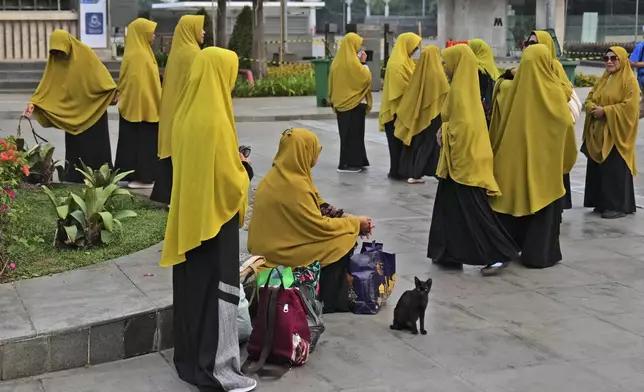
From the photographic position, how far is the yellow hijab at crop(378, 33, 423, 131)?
1170 cm

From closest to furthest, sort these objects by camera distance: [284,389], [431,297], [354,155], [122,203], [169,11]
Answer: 1. [284,389]
2. [431,297]
3. [122,203]
4. [354,155]
5. [169,11]

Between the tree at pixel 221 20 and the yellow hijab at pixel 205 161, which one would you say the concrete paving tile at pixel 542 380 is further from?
the tree at pixel 221 20

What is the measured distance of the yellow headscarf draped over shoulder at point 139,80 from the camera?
10.0 metres

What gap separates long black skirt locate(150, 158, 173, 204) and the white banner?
46.0 ft

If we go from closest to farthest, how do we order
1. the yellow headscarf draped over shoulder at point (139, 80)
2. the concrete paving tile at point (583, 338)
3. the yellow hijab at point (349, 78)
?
1. the concrete paving tile at point (583, 338)
2. the yellow headscarf draped over shoulder at point (139, 80)
3. the yellow hijab at point (349, 78)

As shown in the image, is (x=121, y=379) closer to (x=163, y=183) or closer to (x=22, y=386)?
(x=22, y=386)

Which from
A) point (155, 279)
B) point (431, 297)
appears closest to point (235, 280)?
point (155, 279)

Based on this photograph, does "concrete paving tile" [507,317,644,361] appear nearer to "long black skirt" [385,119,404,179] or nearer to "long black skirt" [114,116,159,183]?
"long black skirt" [114,116,159,183]

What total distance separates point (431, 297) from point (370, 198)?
3.90m

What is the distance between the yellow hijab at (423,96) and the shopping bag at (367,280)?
5.14 metres

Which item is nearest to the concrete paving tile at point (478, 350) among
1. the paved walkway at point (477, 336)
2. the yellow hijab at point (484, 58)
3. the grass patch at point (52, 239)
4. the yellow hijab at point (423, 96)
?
the paved walkway at point (477, 336)

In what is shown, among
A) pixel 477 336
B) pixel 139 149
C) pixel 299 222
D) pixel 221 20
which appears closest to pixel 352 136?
pixel 139 149

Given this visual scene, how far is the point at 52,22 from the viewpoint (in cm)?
2248

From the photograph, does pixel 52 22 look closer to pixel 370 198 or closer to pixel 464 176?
pixel 370 198
